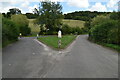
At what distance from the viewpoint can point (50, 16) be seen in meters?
64.6

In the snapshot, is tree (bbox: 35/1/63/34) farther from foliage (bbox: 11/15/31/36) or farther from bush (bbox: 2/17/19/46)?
bush (bbox: 2/17/19/46)

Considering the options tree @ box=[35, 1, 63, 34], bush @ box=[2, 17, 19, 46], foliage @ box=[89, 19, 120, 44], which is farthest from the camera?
→ tree @ box=[35, 1, 63, 34]

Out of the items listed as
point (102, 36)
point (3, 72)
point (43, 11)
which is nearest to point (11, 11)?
point (43, 11)

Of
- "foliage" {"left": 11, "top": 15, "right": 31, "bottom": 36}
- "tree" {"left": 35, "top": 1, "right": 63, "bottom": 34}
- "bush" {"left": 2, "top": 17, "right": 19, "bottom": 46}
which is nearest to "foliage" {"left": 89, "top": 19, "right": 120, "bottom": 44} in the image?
"bush" {"left": 2, "top": 17, "right": 19, "bottom": 46}

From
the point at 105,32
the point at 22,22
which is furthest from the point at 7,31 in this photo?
the point at 22,22

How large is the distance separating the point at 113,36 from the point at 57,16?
46.5 m

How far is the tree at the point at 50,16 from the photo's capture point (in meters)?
65.2

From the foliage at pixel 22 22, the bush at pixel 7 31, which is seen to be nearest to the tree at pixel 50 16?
the foliage at pixel 22 22

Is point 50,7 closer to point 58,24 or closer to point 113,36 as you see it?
point 58,24

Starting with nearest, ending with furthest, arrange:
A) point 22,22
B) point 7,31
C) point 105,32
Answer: point 7,31 → point 105,32 → point 22,22

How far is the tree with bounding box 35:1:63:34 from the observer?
65.2 meters

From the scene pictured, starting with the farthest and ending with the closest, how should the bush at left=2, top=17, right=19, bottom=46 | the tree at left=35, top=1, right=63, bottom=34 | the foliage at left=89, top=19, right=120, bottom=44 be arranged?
the tree at left=35, top=1, right=63, bottom=34 < the foliage at left=89, top=19, right=120, bottom=44 < the bush at left=2, top=17, right=19, bottom=46

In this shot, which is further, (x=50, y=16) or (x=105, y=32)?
(x=50, y=16)

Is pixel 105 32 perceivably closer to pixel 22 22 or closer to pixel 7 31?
pixel 7 31
